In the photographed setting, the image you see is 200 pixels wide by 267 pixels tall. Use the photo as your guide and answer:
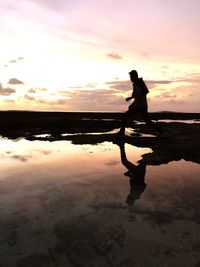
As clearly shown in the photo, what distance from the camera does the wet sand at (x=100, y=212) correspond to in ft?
11.6

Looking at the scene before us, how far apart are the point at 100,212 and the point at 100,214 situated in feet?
0.30

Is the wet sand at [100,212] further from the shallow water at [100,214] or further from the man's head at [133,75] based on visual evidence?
the man's head at [133,75]

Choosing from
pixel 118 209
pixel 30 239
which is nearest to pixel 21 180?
pixel 118 209

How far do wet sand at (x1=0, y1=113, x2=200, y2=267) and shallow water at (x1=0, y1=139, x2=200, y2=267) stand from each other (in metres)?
0.01

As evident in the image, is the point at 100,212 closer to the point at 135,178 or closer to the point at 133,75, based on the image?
the point at 135,178

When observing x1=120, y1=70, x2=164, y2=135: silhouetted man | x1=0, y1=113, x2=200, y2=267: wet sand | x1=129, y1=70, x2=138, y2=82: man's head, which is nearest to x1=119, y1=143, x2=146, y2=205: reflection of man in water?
x1=0, y1=113, x2=200, y2=267: wet sand

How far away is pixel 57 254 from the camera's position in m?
3.57

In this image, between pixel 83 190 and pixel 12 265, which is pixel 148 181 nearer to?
pixel 83 190

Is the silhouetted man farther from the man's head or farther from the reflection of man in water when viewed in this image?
the reflection of man in water

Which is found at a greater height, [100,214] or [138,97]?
[138,97]

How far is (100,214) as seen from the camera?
476 cm

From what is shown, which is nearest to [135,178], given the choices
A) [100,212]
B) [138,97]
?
[100,212]

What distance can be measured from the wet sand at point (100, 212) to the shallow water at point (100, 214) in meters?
0.01

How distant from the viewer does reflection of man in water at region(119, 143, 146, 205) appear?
5613 millimetres
